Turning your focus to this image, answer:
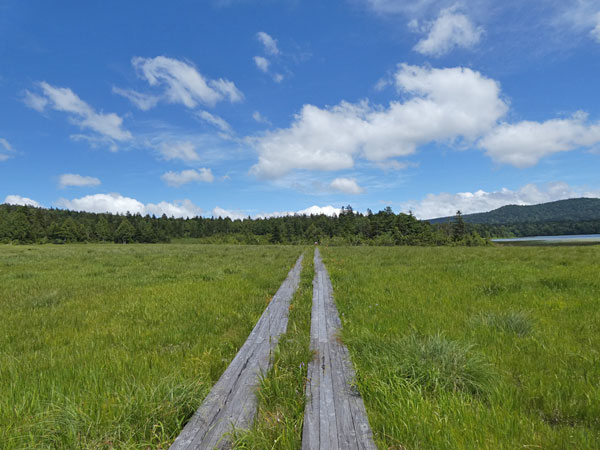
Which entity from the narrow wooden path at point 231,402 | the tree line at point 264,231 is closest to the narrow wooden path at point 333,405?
the narrow wooden path at point 231,402

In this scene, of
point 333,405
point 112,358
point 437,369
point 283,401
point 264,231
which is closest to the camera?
point 333,405

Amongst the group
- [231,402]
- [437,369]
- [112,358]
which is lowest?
[112,358]

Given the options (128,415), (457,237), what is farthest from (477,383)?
(457,237)

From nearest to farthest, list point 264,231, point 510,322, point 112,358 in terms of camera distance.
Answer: point 112,358 → point 510,322 → point 264,231

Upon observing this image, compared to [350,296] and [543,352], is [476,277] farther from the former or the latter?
[543,352]

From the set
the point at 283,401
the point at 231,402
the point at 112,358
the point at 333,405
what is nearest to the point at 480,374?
the point at 333,405

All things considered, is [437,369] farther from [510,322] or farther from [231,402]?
[510,322]

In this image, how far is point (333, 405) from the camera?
2668 millimetres

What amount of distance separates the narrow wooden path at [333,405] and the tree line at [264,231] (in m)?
73.2

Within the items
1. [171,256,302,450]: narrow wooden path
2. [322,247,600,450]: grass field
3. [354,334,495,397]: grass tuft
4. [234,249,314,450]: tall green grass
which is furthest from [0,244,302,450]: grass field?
[354,334,495,397]: grass tuft

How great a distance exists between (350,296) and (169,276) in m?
9.22

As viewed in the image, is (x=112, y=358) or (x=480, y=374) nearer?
(x=480, y=374)

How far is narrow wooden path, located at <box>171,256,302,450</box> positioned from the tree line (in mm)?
73075

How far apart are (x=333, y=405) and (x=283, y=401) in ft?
1.82
